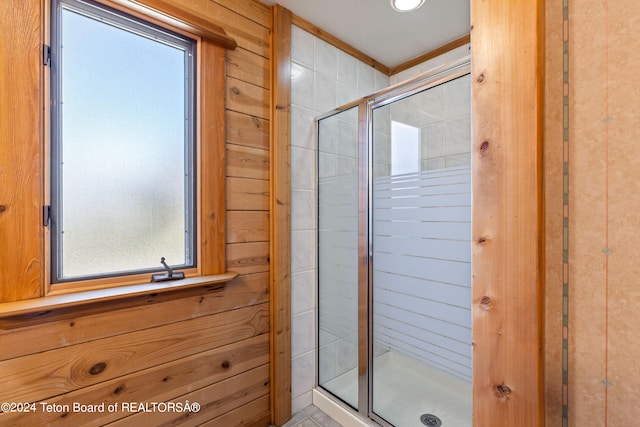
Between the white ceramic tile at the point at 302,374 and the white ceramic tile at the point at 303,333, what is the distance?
0.04 m

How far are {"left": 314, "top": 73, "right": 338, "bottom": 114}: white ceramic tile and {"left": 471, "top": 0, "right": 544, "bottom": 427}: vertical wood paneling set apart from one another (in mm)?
1128

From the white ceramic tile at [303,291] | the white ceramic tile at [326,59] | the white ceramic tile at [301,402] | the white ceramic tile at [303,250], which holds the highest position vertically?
the white ceramic tile at [326,59]

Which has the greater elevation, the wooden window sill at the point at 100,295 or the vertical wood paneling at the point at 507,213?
the vertical wood paneling at the point at 507,213

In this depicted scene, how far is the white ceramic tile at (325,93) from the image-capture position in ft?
5.50

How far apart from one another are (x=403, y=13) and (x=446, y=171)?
3.19 ft

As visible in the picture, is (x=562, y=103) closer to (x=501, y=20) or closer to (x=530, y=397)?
(x=501, y=20)

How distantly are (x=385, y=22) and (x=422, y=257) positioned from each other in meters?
1.35

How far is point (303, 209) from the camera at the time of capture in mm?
1599

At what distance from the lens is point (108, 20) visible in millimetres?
1080

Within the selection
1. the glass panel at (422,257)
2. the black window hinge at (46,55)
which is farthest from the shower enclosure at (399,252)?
the black window hinge at (46,55)

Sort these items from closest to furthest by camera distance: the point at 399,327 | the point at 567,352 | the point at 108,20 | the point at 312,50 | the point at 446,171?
1. the point at 567,352
2. the point at 108,20
3. the point at 446,171
4. the point at 399,327
5. the point at 312,50

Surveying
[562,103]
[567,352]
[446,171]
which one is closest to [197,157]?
[446,171]

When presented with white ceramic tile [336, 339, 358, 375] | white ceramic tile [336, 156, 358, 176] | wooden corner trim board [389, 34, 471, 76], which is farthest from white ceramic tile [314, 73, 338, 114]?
white ceramic tile [336, 339, 358, 375]

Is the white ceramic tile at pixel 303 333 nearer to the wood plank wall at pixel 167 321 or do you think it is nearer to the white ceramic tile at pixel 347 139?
the wood plank wall at pixel 167 321
